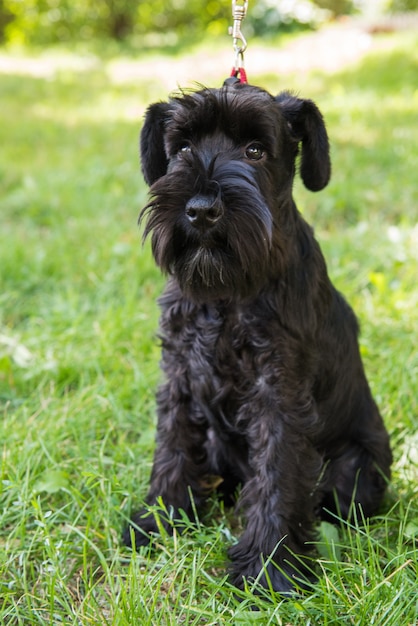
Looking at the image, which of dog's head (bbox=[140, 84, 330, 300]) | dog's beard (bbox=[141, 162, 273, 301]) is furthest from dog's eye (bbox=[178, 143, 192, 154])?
dog's beard (bbox=[141, 162, 273, 301])

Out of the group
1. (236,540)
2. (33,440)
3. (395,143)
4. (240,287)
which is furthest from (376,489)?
(395,143)

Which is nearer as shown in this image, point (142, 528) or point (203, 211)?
point (203, 211)

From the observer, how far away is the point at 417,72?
391 inches

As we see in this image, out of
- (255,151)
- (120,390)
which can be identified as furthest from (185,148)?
(120,390)

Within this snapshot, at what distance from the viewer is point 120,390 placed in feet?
11.0

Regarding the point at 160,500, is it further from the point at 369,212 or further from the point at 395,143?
the point at 395,143

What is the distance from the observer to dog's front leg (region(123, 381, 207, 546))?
2.62 meters

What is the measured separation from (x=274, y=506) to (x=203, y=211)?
39.8 inches

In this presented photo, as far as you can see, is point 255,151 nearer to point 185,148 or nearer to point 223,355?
point 185,148

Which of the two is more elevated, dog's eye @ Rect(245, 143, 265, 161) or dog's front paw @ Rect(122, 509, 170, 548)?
dog's eye @ Rect(245, 143, 265, 161)

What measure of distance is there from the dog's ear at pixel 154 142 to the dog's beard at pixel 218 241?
1.27 feet

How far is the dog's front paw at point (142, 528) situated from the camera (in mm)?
2586

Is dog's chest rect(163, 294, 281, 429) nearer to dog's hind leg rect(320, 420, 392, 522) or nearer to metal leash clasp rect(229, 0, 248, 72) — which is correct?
dog's hind leg rect(320, 420, 392, 522)

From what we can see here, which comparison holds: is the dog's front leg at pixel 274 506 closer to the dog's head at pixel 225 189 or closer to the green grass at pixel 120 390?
the green grass at pixel 120 390
